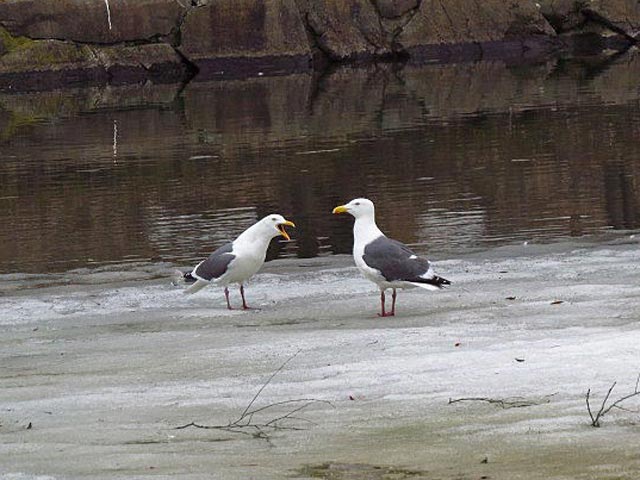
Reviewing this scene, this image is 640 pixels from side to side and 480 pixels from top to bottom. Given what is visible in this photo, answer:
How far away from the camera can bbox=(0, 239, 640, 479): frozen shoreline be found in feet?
17.2

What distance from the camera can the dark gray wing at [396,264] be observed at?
8.55 metres

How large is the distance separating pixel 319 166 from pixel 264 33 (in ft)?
67.8

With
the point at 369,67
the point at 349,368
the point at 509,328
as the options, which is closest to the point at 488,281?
the point at 509,328

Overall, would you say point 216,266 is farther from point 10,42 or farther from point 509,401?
point 10,42

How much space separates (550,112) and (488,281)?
14936 mm

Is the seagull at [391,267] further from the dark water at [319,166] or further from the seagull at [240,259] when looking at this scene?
the dark water at [319,166]

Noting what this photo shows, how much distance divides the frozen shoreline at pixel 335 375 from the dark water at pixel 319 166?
2588 millimetres

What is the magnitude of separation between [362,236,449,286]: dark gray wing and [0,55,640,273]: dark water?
300cm

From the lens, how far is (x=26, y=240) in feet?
46.7

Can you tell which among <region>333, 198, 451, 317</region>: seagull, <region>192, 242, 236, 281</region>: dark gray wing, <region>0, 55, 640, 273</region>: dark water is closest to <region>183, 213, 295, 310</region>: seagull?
<region>192, 242, 236, 281</region>: dark gray wing

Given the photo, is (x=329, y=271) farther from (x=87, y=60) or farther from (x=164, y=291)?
(x=87, y=60)

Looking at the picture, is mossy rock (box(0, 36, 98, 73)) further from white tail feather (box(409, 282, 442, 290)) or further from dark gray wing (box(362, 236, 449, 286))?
white tail feather (box(409, 282, 442, 290))

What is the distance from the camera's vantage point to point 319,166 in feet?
62.1

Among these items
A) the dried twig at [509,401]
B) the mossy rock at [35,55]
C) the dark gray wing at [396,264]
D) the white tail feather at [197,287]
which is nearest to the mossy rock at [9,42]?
the mossy rock at [35,55]
